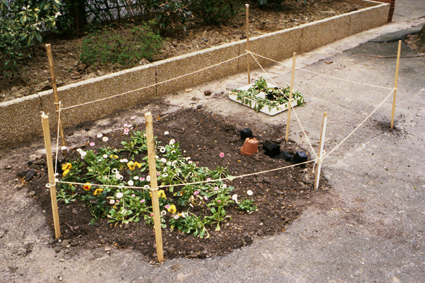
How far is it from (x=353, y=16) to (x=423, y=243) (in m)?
7.44

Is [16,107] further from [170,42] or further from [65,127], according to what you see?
[170,42]

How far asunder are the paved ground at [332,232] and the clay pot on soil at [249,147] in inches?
31.9

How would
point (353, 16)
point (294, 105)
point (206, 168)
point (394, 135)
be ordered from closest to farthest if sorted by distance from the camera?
1. point (206, 168)
2. point (394, 135)
3. point (294, 105)
4. point (353, 16)

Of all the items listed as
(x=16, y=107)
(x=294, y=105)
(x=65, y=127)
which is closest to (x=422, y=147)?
(x=294, y=105)

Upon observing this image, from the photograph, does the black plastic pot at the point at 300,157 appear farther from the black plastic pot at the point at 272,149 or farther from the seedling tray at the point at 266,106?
the seedling tray at the point at 266,106

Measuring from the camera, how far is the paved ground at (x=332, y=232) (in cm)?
345

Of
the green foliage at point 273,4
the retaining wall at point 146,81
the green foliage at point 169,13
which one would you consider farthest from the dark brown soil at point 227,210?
the green foliage at point 273,4

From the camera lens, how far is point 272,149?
16.6ft

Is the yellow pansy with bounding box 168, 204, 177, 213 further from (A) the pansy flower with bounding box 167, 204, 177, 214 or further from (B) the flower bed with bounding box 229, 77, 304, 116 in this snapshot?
(B) the flower bed with bounding box 229, 77, 304, 116

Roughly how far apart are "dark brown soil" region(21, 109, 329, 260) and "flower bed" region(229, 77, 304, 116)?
61cm

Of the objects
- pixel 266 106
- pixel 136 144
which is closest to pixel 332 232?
pixel 136 144

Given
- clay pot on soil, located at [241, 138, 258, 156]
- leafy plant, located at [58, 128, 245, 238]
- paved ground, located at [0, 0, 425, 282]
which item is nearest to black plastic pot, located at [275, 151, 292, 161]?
clay pot on soil, located at [241, 138, 258, 156]

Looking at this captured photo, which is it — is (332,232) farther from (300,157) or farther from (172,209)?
(172,209)

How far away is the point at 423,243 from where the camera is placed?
378 centimetres
